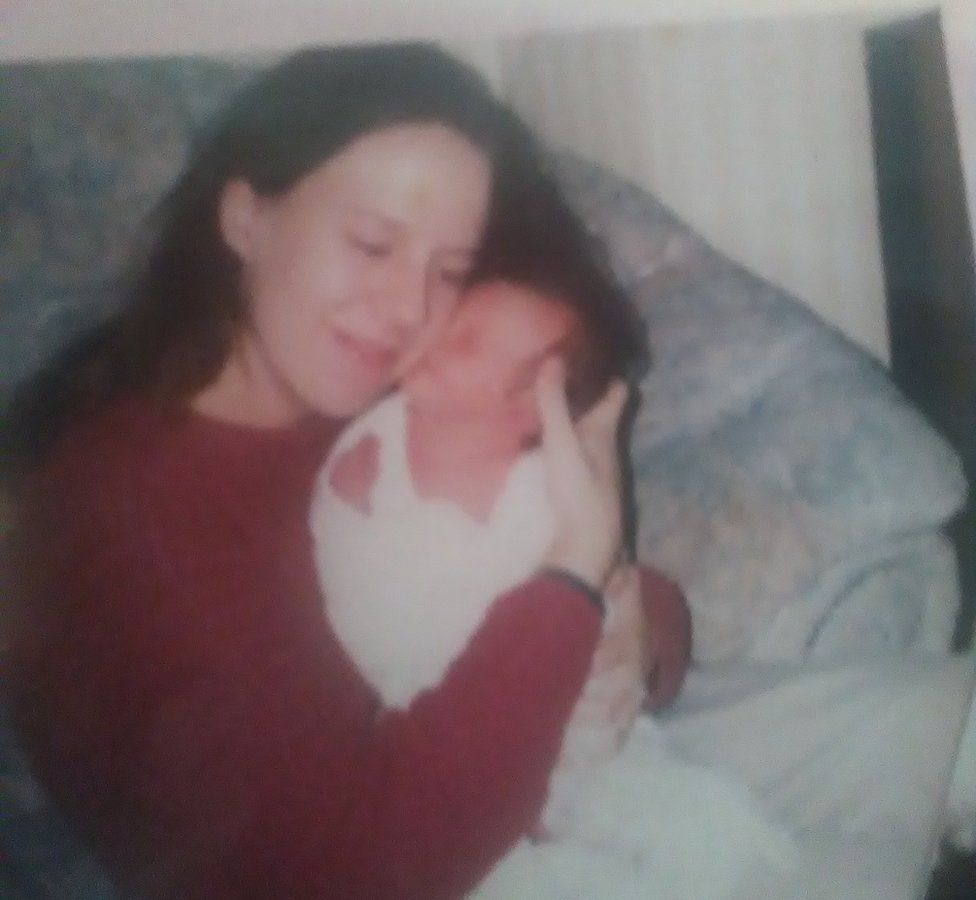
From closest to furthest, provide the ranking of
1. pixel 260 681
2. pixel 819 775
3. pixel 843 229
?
pixel 260 681, pixel 819 775, pixel 843 229

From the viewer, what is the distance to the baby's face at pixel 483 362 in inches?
34.8

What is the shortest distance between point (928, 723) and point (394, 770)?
1.45ft

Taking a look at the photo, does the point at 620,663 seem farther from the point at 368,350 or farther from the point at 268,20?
the point at 268,20

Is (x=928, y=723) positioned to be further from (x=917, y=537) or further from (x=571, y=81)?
(x=571, y=81)

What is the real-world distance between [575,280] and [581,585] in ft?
0.77

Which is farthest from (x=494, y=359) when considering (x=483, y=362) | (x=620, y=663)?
(x=620, y=663)

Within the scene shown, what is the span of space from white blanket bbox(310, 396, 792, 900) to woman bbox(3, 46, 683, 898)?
0.05 ft

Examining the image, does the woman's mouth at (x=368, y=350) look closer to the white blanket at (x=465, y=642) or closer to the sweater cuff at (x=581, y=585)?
the white blanket at (x=465, y=642)

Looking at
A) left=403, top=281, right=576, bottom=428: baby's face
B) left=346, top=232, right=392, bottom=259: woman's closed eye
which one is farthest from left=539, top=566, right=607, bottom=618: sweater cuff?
left=346, top=232, right=392, bottom=259: woman's closed eye

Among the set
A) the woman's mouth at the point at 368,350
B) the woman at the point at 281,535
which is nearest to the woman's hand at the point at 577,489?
the woman at the point at 281,535

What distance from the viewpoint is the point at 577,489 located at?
0.89 m

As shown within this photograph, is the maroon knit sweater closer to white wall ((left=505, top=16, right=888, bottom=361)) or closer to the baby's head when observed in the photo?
the baby's head

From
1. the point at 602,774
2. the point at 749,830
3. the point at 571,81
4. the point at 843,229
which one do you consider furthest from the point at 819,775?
the point at 571,81

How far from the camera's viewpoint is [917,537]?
0.97 metres
